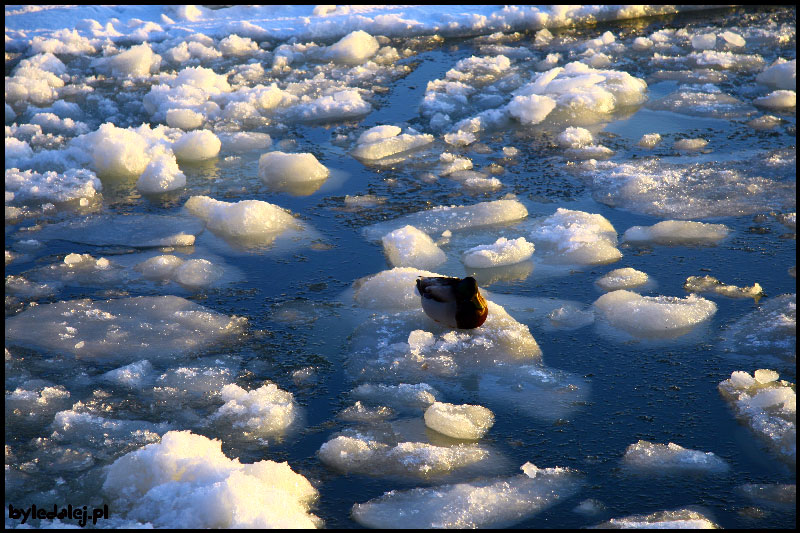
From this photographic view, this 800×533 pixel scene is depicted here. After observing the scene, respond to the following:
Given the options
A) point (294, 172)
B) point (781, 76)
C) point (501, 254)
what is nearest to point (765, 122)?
point (781, 76)

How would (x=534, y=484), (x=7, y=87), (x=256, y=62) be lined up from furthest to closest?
(x=256, y=62) → (x=7, y=87) → (x=534, y=484)

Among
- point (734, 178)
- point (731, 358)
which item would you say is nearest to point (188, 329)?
point (731, 358)

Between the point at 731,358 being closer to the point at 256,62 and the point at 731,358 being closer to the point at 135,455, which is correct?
the point at 135,455

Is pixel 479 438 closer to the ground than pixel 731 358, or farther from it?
closer to the ground

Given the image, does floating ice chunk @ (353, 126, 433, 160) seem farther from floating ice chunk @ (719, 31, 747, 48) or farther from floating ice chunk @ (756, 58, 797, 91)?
floating ice chunk @ (719, 31, 747, 48)

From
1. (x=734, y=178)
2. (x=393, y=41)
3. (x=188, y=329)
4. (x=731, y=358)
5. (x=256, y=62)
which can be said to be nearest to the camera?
(x=731, y=358)

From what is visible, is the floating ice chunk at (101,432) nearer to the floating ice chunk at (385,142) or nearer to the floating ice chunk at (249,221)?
the floating ice chunk at (249,221)

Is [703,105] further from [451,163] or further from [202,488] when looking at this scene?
[202,488]
